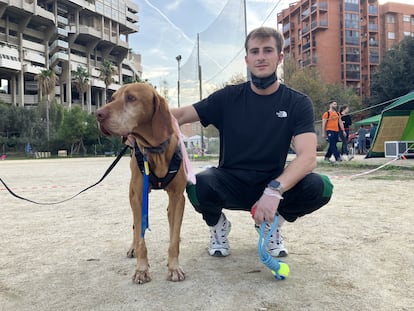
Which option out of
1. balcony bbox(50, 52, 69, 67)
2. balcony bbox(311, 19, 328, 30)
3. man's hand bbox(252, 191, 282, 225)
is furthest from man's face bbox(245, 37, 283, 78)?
balcony bbox(311, 19, 328, 30)

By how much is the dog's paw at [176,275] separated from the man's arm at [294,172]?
584 millimetres

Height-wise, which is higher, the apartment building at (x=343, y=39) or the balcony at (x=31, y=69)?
the apartment building at (x=343, y=39)

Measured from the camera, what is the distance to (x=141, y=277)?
227 cm

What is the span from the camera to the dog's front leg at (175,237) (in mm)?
2316

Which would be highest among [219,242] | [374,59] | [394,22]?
[394,22]

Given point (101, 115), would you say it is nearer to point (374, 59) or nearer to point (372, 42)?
point (374, 59)

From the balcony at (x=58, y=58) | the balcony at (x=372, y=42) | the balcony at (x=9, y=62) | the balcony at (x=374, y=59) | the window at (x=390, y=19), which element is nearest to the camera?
the balcony at (x=9, y=62)

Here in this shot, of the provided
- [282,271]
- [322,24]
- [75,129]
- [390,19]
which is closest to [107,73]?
[75,129]

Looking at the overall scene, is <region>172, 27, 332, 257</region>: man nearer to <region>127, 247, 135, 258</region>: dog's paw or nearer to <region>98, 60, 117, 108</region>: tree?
<region>127, 247, 135, 258</region>: dog's paw

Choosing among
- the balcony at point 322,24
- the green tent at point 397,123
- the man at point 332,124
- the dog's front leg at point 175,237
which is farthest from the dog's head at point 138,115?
the balcony at point 322,24

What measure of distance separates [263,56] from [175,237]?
1.42m

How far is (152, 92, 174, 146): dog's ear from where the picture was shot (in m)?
2.38

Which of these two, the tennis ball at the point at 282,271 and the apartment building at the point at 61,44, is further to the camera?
the apartment building at the point at 61,44

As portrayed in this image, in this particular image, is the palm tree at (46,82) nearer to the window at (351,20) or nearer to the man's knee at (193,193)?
the window at (351,20)
